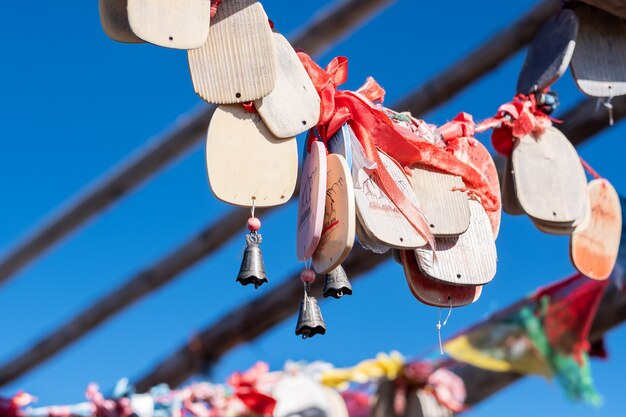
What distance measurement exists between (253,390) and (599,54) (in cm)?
112

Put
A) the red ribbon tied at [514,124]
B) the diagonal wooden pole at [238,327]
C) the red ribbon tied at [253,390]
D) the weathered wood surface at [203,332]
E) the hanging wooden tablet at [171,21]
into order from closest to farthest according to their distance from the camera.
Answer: the hanging wooden tablet at [171,21]
the red ribbon tied at [514,124]
the red ribbon tied at [253,390]
the diagonal wooden pole at [238,327]
the weathered wood surface at [203,332]

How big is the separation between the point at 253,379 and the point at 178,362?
1.16 meters

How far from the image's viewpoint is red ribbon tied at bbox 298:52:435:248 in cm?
164

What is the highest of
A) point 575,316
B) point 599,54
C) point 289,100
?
point 289,100

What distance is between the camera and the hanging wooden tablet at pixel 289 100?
1.60m

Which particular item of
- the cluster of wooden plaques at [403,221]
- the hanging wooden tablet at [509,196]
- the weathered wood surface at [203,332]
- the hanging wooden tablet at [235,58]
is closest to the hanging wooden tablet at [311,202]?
the cluster of wooden plaques at [403,221]

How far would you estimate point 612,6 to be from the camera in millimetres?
2123

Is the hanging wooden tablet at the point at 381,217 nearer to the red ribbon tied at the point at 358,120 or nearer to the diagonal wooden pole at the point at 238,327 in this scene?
the red ribbon tied at the point at 358,120

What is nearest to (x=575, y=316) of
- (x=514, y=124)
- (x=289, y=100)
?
(x=514, y=124)

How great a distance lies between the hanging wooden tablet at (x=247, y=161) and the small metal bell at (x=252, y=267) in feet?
0.25

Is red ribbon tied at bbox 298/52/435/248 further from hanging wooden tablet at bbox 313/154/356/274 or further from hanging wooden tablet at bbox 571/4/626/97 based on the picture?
hanging wooden tablet at bbox 571/4/626/97

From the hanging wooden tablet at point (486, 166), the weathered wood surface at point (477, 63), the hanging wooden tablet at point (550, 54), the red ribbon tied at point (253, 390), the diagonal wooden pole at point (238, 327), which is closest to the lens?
the hanging wooden tablet at point (486, 166)

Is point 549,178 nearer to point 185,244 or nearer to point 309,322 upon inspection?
point 309,322

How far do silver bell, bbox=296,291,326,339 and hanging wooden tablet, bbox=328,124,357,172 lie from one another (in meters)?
0.20
